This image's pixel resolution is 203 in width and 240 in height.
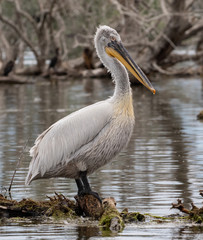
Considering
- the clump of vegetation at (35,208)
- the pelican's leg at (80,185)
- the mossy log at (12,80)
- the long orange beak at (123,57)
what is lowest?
the mossy log at (12,80)

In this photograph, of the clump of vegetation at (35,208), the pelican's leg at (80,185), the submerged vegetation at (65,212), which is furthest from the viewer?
the pelican's leg at (80,185)

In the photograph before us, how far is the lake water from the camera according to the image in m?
5.60

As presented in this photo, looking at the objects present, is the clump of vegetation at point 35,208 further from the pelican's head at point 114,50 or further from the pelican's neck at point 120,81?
the pelican's head at point 114,50

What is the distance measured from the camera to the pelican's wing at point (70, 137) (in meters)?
6.22

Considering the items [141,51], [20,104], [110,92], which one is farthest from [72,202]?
[141,51]

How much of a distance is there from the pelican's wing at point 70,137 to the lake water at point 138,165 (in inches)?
25.5

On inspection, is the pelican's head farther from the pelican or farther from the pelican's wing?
the pelican's wing

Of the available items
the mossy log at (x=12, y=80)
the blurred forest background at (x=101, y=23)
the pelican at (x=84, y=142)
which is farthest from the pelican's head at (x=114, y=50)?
the mossy log at (x=12, y=80)

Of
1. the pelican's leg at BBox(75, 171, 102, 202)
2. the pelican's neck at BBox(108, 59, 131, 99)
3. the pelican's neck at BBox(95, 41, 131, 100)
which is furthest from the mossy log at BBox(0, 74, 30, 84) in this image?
the pelican's leg at BBox(75, 171, 102, 202)

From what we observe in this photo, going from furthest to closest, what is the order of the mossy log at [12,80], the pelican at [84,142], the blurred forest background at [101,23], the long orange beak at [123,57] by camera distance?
the mossy log at [12,80] < the blurred forest background at [101,23] < the long orange beak at [123,57] < the pelican at [84,142]

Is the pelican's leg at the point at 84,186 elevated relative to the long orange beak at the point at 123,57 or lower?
lower

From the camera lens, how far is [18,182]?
7695 millimetres

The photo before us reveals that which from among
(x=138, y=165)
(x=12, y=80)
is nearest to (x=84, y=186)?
(x=138, y=165)

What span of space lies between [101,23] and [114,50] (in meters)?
27.2
